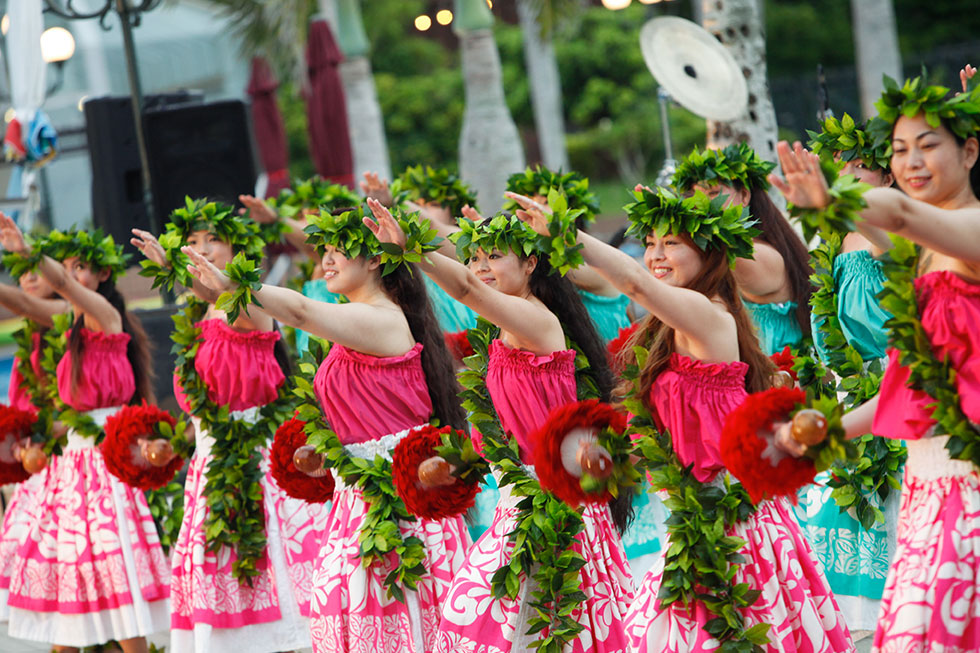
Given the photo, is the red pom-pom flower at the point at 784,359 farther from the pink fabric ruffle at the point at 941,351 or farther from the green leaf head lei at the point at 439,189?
the green leaf head lei at the point at 439,189

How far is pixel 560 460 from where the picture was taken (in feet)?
9.69

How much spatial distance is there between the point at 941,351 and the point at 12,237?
382cm

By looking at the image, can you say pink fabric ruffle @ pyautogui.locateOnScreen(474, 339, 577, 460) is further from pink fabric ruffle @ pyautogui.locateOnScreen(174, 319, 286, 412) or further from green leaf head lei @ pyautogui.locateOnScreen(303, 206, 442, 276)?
pink fabric ruffle @ pyautogui.locateOnScreen(174, 319, 286, 412)

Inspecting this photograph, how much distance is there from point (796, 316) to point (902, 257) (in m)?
1.76

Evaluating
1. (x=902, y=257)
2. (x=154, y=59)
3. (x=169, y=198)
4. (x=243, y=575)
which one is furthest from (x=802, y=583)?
(x=154, y=59)

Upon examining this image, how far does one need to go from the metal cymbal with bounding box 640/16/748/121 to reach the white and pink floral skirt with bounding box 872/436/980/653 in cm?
370

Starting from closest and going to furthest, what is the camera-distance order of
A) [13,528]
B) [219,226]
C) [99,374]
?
[219,226] < [99,374] < [13,528]

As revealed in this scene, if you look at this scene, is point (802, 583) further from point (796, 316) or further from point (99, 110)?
point (99, 110)

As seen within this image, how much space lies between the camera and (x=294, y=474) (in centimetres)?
391

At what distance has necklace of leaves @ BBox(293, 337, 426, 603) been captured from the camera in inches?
140

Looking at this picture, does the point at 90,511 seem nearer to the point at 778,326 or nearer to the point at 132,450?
the point at 132,450

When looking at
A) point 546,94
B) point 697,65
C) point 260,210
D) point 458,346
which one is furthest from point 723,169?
point 546,94

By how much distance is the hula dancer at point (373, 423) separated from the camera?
11.7 ft

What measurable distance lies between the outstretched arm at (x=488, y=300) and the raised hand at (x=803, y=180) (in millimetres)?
1020
